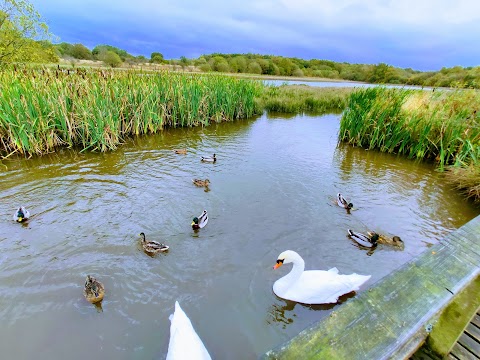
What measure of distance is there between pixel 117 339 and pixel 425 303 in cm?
332

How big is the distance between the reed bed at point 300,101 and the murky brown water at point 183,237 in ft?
38.9

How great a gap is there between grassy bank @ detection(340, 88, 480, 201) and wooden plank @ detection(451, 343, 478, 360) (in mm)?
7762

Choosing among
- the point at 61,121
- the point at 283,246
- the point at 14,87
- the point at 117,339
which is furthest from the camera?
the point at 61,121

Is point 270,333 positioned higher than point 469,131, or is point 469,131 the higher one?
point 469,131

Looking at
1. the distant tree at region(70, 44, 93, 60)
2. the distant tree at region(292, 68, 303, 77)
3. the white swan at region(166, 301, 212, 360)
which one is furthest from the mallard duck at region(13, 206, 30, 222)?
the distant tree at region(292, 68, 303, 77)

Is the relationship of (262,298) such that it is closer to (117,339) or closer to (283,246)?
(283,246)

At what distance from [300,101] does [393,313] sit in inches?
887

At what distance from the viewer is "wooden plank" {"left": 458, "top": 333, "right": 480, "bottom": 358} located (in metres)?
1.88

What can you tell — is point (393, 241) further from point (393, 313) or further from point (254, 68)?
point (254, 68)

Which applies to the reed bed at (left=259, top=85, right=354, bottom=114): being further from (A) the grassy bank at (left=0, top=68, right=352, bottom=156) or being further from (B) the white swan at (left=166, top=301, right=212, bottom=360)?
(B) the white swan at (left=166, top=301, right=212, bottom=360)

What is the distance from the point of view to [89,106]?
29.8 feet

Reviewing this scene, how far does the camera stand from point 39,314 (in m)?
3.50

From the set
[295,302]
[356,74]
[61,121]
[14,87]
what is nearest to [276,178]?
[295,302]

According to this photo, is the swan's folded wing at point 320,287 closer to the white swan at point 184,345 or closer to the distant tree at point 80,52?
the white swan at point 184,345
